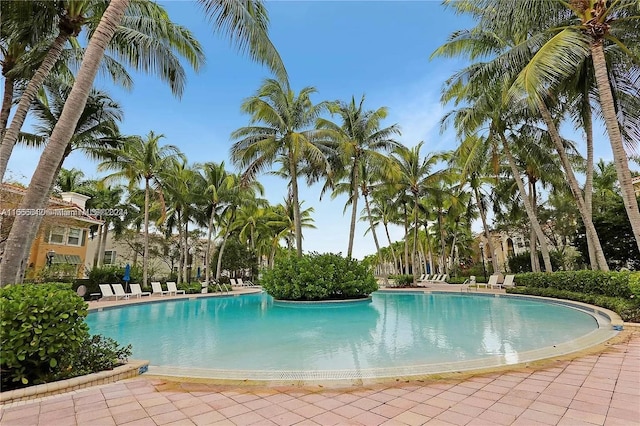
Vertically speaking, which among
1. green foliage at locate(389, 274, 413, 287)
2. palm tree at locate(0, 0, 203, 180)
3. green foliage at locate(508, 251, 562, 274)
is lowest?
green foliage at locate(389, 274, 413, 287)

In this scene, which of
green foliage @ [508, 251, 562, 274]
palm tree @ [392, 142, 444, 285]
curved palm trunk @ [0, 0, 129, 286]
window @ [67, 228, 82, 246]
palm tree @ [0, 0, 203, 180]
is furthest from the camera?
green foliage @ [508, 251, 562, 274]

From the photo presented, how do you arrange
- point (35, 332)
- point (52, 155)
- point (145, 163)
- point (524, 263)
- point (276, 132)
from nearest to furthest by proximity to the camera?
point (35, 332) → point (52, 155) → point (276, 132) → point (145, 163) → point (524, 263)

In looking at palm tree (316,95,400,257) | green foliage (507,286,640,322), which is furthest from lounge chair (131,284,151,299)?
green foliage (507,286,640,322)

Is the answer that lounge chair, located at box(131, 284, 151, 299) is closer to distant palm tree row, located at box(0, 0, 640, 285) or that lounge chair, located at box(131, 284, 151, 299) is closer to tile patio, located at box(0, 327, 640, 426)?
distant palm tree row, located at box(0, 0, 640, 285)

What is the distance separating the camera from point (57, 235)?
21438mm

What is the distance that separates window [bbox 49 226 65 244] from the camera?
20839 mm

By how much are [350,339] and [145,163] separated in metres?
17.9

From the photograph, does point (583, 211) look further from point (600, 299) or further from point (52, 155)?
point (52, 155)

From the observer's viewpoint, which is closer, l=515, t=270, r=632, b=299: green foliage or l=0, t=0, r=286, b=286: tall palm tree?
l=0, t=0, r=286, b=286: tall palm tree

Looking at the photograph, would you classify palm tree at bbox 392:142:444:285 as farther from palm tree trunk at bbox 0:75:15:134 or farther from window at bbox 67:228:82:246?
window at bbox 67:228:82:246

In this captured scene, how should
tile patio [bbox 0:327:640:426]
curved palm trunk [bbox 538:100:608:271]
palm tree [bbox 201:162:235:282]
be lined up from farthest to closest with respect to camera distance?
1. palm tree [bbox 201:162:235:282]
2. curved palm trunk [bbox 538:100:608:271]
3. tile patio [bbox 0:327:640:426]

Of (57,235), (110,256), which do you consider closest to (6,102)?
(57,235)

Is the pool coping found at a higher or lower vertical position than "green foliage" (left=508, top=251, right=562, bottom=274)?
lower

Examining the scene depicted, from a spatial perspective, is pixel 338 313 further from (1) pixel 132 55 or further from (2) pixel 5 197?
(2) pixel 5 197
